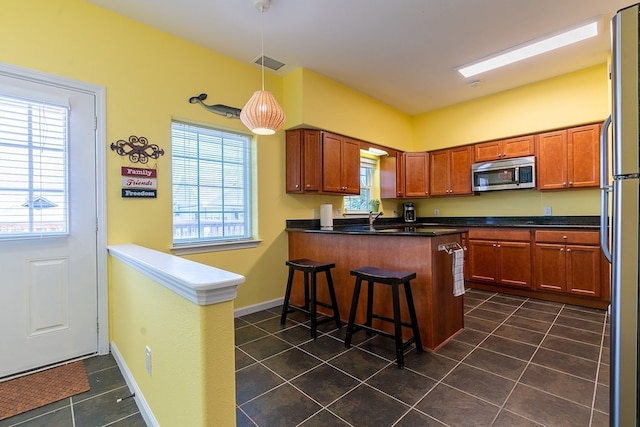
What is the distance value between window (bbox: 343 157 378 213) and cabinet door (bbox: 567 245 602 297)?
279 cm

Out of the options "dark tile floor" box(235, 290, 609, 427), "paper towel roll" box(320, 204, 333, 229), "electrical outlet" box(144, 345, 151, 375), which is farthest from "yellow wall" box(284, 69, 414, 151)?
"electrical outlet" box(144, 345, 151, 375)

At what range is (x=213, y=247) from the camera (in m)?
3.14

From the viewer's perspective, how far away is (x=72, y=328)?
2.32m

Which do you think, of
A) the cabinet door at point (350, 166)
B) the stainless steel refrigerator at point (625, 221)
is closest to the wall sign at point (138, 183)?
the cabinet door at point (350, 166)

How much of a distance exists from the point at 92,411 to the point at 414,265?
2.42 meters

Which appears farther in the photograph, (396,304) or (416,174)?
(416,174)

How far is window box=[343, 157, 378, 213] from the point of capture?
4.87 m

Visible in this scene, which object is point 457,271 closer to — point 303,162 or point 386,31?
point 303,162

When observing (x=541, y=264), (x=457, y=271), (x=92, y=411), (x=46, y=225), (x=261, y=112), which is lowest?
(x=92, y=411)

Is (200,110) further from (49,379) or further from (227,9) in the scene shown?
(49,379)

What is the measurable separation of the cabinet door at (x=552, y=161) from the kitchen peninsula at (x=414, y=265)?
221cm

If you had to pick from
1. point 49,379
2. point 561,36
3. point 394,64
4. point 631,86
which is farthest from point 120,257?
point 561,36

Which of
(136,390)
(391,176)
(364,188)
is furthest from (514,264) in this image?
(136,390)

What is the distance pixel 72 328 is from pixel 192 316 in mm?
1973
